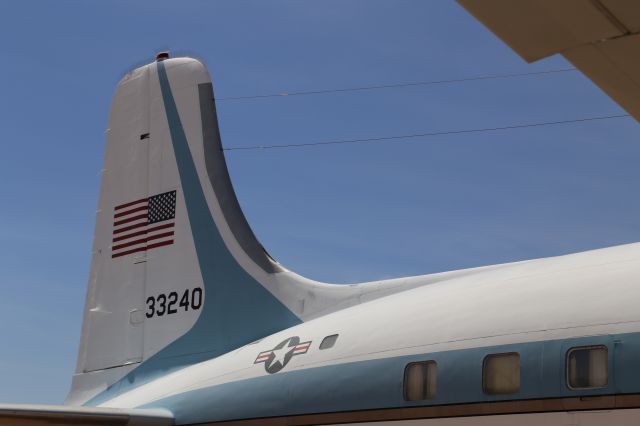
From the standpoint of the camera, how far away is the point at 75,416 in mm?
8516

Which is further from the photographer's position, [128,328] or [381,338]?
[128,328]

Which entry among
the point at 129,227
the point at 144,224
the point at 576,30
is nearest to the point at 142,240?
the point at 144,224

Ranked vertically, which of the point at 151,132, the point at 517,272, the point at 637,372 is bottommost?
the point at 637,372

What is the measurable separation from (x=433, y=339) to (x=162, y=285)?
4993 mm

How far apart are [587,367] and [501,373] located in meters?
0.69

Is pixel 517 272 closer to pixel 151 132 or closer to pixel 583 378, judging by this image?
pixel 583 378

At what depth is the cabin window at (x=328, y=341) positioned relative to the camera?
8328 mm

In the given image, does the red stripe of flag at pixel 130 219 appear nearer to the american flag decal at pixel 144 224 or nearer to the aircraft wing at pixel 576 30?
the american flag decal at pixel 144 224

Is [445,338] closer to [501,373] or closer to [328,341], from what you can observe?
[501,373]

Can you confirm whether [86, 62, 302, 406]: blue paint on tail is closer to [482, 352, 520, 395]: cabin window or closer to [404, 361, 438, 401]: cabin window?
[404, 361, 438, 401]: cabin window

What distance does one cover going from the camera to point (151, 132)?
12602 millimetres

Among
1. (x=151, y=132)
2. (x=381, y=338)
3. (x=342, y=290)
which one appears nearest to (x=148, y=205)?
(x=151, y=132)

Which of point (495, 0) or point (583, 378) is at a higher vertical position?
point (495, 0)

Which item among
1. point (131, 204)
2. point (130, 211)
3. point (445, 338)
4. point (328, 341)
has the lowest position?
point (445, 338)
